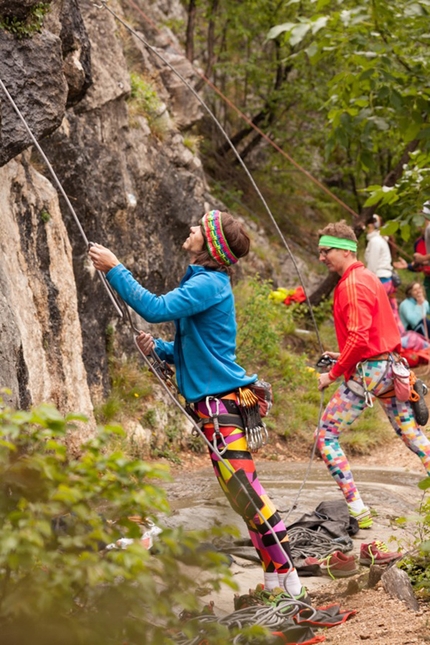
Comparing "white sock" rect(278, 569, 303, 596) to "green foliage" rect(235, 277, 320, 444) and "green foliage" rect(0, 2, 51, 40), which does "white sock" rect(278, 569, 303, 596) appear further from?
"green foliage" rect(235, 277, 320, 444)

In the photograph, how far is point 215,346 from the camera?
171 inches

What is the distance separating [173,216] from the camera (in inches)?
446

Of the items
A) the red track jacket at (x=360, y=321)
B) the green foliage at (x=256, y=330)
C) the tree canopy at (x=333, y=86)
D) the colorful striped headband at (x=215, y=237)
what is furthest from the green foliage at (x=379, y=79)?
the green foliage at (x=256, y=330)

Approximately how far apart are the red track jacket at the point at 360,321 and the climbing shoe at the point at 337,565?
49.1 inches

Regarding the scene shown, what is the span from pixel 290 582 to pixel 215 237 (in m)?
1.82

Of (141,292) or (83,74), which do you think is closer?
(141,292)

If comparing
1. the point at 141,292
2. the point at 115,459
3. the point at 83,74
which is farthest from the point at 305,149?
the point at 115,459

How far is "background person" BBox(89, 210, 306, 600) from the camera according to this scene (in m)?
4.18

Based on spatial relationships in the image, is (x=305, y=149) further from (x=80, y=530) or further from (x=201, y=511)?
(x=80, y=530)

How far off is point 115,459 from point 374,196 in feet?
11.9

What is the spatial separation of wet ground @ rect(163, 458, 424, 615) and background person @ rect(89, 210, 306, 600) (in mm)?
351

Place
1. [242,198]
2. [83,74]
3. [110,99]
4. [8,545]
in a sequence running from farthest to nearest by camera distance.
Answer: [242,198] → [110,99] → [83,74] → [8,545]

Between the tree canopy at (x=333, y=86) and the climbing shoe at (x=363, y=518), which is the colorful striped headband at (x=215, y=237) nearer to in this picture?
the tree canopy at (x=333, y=86)

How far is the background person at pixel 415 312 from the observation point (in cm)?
1369
